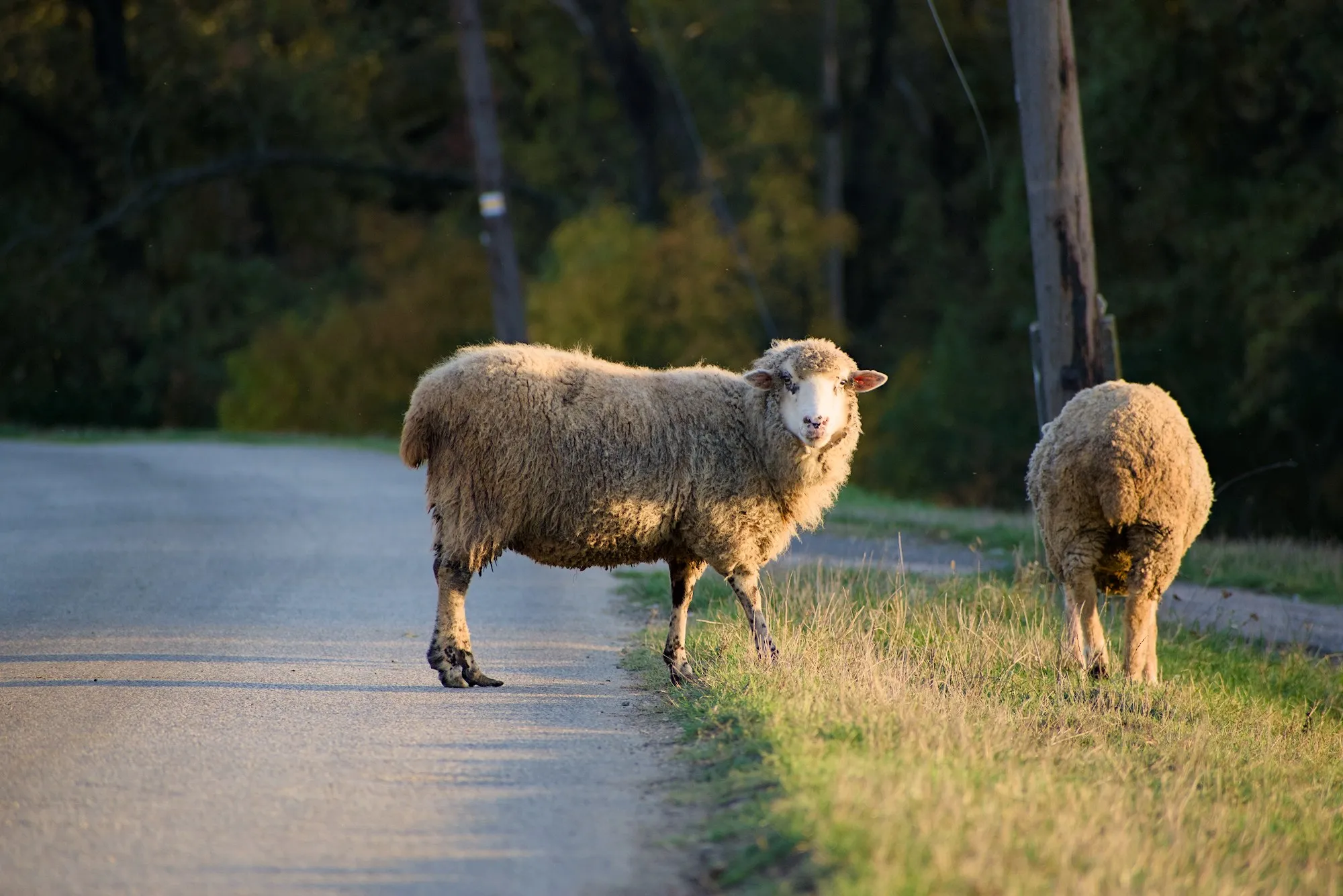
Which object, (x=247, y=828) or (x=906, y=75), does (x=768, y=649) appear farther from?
(x=906, y=75)

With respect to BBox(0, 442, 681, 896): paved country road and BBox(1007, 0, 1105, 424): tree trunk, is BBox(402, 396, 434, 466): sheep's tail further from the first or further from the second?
BBox(1007, 0, 1105, 424): tree trunk

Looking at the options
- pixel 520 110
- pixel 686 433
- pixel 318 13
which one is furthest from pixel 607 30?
pixel 686 433

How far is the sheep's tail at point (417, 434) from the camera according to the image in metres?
8.64

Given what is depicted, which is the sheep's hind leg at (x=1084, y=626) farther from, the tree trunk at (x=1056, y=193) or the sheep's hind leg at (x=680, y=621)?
the tree trunk at (x=1056, y=193)

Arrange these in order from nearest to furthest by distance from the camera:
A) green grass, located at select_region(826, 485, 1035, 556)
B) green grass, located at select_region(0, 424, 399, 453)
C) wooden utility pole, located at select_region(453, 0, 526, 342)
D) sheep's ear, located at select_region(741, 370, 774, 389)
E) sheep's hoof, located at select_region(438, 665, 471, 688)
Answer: sheep's hoof, located at select_region(438, 665, 471, 688), sheep's ear, located at select_region(741, 370, 774, 389), green grass, located at select_region(826, 485, 1035, 556), wooden utility pole, located at select_region(453, 0, 526, 342), green grass, located at select_region(0, 424, 399, 453)

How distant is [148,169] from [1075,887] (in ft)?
135

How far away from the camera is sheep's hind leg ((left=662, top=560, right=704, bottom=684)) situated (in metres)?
8.48

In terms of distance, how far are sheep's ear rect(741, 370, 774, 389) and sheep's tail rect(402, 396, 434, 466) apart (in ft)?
5.61

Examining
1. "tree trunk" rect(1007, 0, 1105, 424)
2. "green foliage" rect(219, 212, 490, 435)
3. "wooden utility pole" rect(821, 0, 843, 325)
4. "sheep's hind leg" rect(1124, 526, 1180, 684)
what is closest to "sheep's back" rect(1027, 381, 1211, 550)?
"sheep's hind leg" rect(1124, 526, 1180, 684)

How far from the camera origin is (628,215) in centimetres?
3606

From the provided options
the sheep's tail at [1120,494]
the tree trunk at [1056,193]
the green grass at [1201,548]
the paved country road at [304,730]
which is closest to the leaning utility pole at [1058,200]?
the tree trunk at [1056,193]

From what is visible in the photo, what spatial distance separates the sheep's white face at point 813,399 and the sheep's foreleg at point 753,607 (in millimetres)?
764

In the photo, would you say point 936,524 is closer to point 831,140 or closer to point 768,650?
point 768,650

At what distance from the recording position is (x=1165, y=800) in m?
6.50
